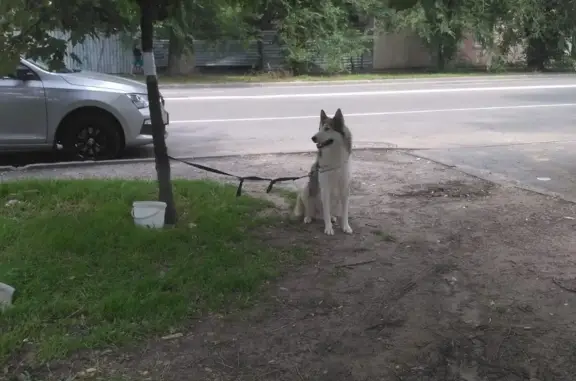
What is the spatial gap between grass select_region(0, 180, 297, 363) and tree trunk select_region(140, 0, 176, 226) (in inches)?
11.3

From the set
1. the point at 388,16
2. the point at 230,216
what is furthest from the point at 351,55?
the point at 230,216

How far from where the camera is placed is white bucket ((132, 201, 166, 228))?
604 cm

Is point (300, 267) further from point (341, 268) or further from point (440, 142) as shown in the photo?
point (440, 142)

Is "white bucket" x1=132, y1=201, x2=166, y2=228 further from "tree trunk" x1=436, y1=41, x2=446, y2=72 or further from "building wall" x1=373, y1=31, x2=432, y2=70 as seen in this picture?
"tree trunk" x1=436, y1=41, x2=446, y2=72

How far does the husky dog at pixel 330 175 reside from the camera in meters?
6.05

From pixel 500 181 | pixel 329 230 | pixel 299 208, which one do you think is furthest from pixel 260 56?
pixel 329 230

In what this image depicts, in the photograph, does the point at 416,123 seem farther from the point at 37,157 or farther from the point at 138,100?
the point at 37,157

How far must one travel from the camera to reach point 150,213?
19.8 feet

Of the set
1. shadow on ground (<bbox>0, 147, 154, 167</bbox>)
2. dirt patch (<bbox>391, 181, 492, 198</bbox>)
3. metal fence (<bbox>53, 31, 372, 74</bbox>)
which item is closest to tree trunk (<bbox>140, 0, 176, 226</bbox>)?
dirt patch (<bbox>391, 181, 492, 198</bbox>)

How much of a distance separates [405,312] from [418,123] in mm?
10165

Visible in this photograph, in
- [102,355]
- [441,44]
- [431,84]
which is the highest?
[441,44]

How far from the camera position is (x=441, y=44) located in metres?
30.4

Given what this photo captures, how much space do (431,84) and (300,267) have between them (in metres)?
20.4

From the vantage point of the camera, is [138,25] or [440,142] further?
[440,142]
